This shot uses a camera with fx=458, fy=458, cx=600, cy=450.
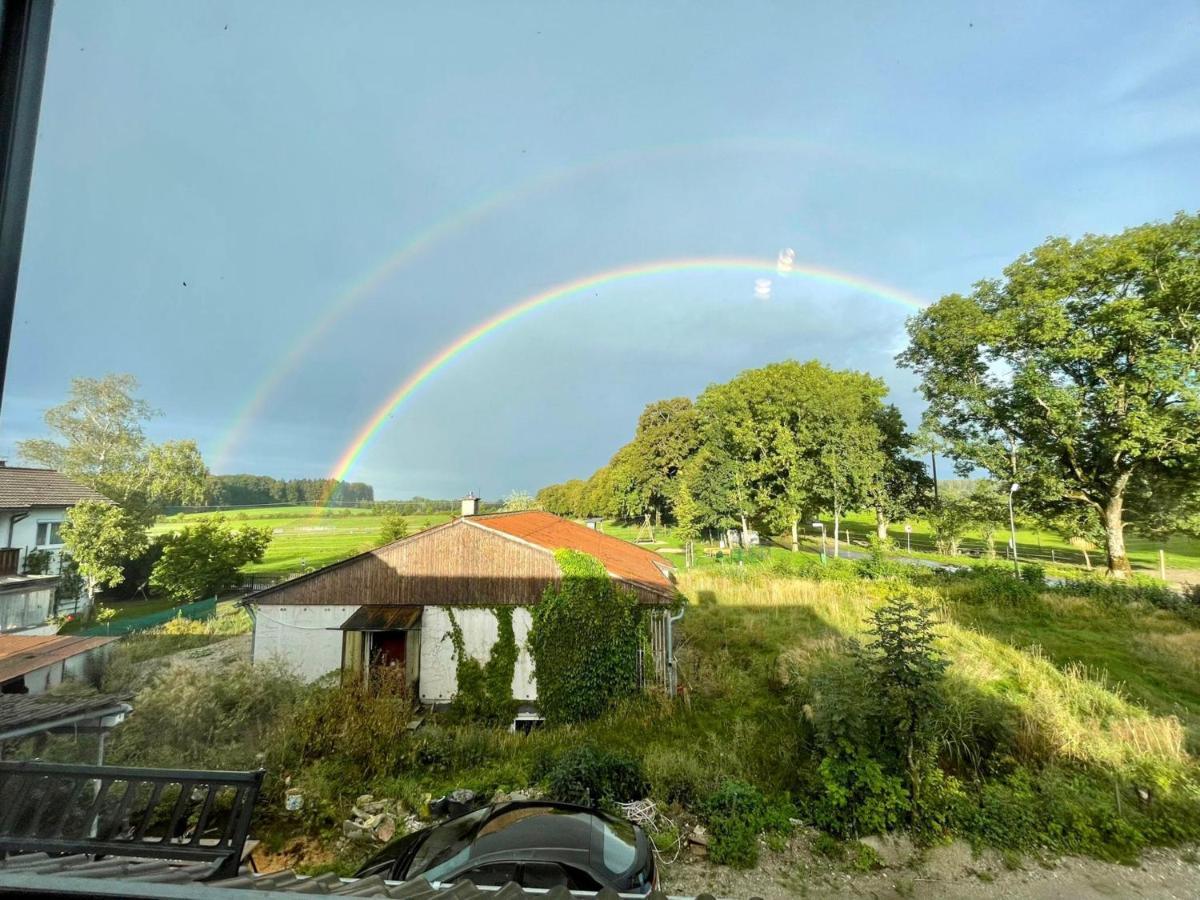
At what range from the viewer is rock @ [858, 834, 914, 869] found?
4820 mm

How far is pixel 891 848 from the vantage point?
16.4 feet

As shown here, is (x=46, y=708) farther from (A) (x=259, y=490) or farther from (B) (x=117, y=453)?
(B) (x=117, y=453)

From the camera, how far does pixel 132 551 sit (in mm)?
18719

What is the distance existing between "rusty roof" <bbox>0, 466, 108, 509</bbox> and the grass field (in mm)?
15672

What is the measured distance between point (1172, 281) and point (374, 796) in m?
27.3

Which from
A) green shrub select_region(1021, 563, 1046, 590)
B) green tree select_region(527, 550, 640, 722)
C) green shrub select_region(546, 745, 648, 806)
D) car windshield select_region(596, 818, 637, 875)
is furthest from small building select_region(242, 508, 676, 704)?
green shrub select_region(1021, 563, 1046, 590)

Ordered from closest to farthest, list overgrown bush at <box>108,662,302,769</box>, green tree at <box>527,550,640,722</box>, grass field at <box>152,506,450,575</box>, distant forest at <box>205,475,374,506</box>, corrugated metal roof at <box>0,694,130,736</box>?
corrugated metal roof at <box>0,694,130,736</box>
overgrown bush at <box>108,662,302,769</box>
green tree at <box>527,550,640,722</box>
distant forest at <box>205,475,374,506</box>
grass field at <box>152,506,450,575</box>

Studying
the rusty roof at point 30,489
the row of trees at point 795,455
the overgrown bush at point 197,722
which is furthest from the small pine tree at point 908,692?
the row of trees at point 795,455

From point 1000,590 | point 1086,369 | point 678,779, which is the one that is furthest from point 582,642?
point 1086,369

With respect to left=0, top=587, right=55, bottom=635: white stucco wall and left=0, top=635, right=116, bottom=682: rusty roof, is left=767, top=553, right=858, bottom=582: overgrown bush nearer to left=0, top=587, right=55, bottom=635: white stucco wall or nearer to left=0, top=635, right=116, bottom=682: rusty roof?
left=0, top=635, right=116, bottom=682: rusty roof

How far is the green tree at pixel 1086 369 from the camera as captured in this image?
639 inches

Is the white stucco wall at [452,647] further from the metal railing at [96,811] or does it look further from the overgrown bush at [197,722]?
the metal railing at [96,811]

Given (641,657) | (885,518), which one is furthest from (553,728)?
(885,518)

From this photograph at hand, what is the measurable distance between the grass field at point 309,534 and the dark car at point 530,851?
20145 mm
